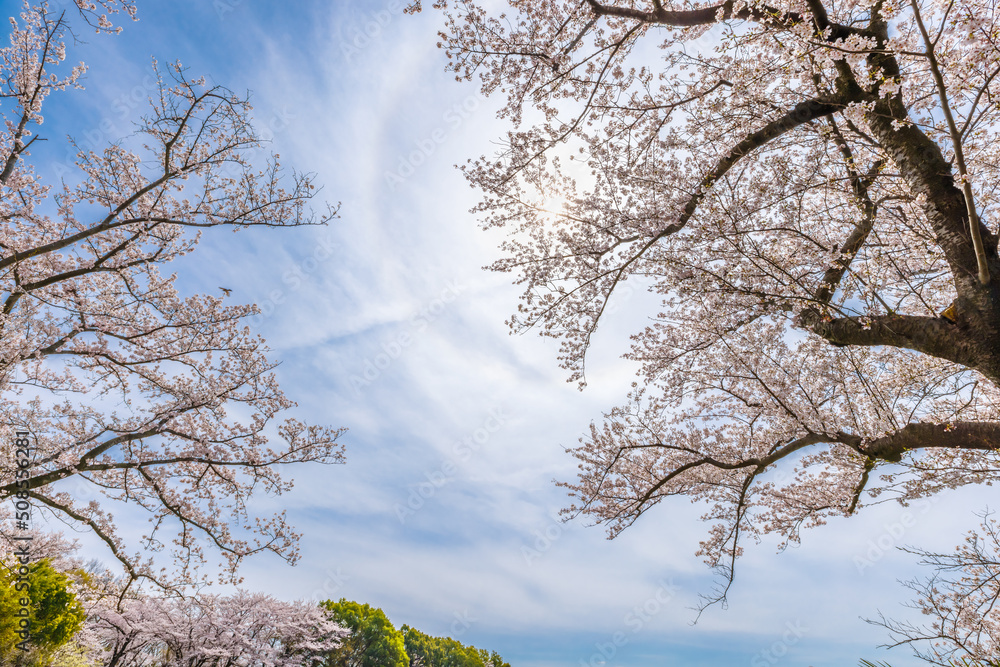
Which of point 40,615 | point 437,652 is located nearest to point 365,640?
point 437,652

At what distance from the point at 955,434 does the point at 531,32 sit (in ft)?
21.2

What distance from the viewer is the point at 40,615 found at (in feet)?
42.5

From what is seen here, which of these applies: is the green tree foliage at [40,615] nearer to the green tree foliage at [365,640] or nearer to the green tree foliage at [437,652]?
the green tree foliage at [365,640]

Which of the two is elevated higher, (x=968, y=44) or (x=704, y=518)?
(x=968, y=44)

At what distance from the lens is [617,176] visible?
6.05 meters

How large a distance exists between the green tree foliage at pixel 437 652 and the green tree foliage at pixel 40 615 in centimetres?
1839

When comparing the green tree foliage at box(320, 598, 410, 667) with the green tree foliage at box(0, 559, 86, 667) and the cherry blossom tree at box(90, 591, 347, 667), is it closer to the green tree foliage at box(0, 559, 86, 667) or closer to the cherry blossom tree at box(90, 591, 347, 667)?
the cherry blossom tree at box(90, 591, 347, 667)

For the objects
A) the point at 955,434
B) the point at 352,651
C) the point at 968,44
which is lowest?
the point at 352,651

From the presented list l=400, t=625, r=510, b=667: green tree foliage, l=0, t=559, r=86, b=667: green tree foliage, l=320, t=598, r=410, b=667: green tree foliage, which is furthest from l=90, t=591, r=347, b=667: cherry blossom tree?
l=400, t=625, r=510, b=667: green tree foliage

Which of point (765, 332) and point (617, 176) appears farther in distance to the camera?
point (765, 332)

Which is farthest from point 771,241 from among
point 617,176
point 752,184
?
point 617,176

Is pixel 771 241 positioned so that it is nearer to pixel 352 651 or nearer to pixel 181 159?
pixel 181 159

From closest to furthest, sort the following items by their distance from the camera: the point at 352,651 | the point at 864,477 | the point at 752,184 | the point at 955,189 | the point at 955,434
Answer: the point at 955,189, the point at 955,434, the point at 752,184, the point at 864,477, the point at 352,651

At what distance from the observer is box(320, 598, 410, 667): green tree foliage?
2155 cm
